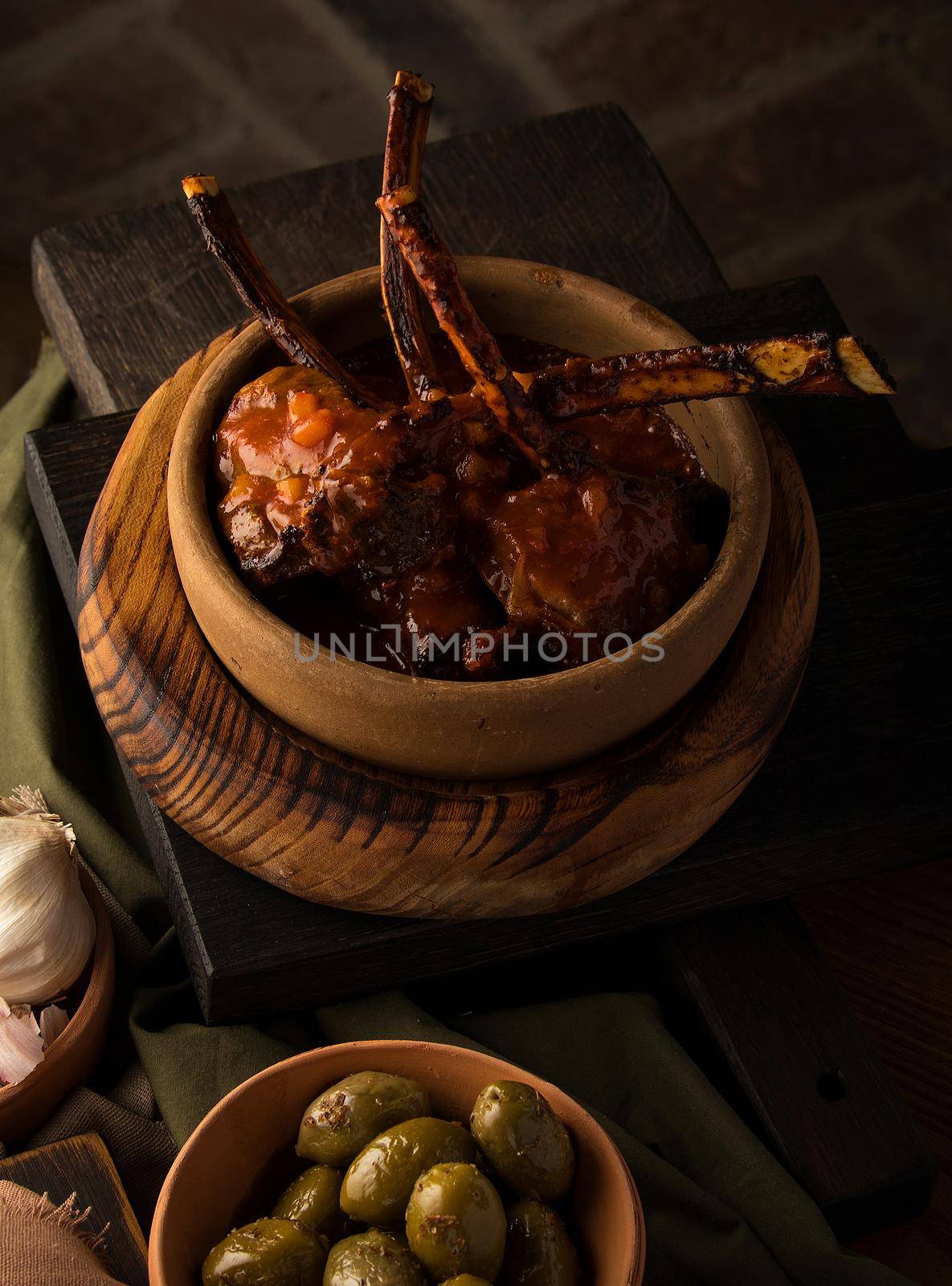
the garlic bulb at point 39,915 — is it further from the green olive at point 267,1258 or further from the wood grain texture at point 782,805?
the green olive at point 267,1258

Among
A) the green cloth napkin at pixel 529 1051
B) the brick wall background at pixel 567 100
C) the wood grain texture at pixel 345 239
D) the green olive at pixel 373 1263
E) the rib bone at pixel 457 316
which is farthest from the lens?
the brick wall background at pixel 567 100

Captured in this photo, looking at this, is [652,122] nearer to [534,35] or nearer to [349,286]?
A: [534,35]

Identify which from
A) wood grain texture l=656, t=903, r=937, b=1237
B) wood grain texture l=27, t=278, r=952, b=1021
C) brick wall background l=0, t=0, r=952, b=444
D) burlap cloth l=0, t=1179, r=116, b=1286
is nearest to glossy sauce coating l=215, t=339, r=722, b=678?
wood grain texture l=27, t=278, r=952, b=1021

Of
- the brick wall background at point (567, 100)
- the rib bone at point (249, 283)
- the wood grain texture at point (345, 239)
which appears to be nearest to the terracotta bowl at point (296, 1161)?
the rib bone at point (249, 283)

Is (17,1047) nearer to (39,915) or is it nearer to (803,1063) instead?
(39,915)

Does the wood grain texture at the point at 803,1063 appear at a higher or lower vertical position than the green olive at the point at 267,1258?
lower

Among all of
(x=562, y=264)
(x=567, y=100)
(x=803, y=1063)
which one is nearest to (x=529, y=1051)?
(x=803, y=1063)
